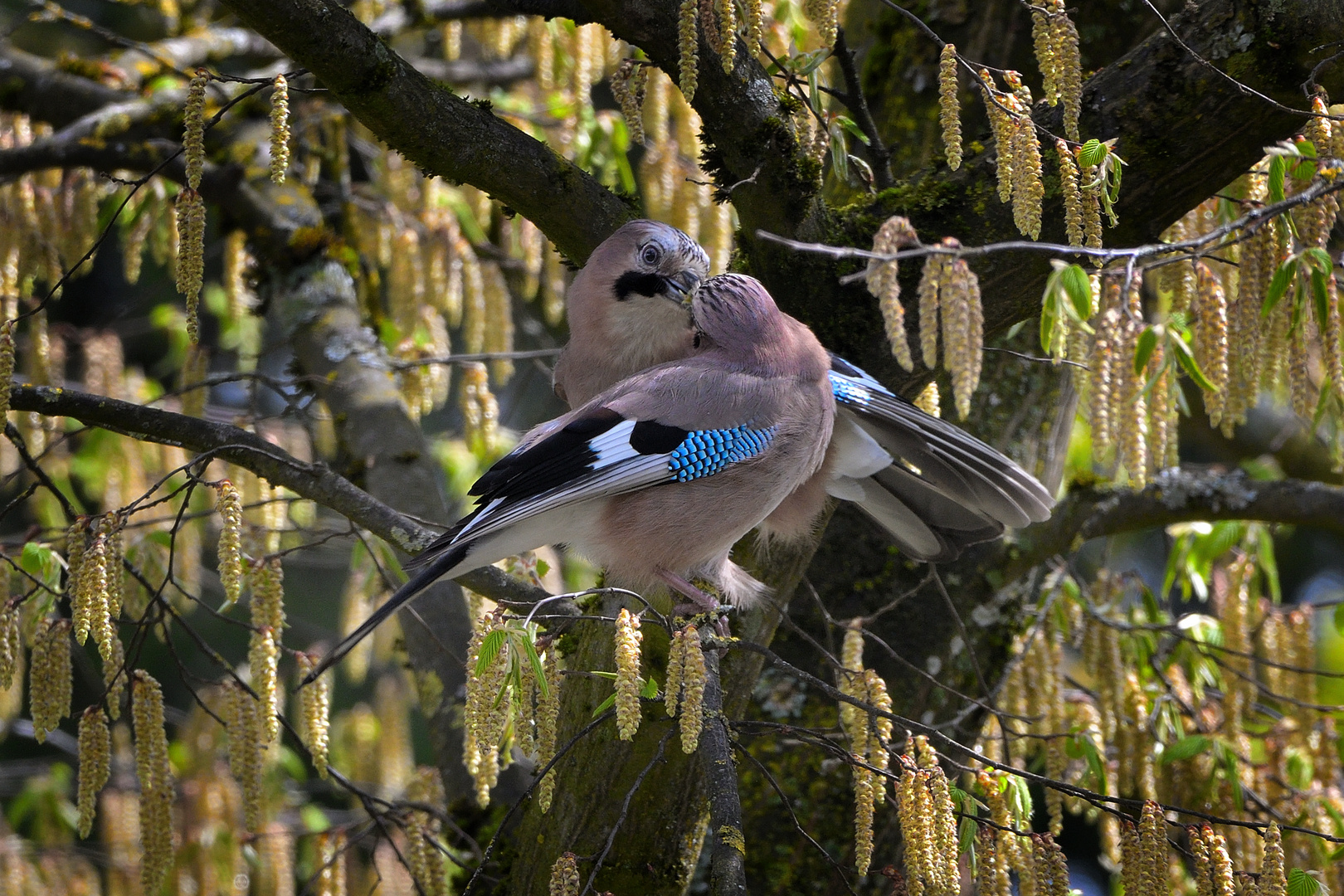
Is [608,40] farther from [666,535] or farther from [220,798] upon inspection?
[220,798]

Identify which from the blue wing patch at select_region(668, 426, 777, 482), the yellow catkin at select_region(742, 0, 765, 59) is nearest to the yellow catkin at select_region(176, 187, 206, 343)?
the blue wing patch at select_region(668, 426, 777, 482)

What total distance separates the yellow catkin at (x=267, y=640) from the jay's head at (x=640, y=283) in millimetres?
860

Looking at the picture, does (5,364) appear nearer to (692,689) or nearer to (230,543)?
(230,543)

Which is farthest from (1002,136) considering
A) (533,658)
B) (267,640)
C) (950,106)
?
(267,640)

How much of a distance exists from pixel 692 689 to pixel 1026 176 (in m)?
0.95

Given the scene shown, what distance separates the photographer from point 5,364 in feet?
6.70

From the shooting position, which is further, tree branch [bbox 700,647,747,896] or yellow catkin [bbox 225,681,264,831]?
yellow catkin [bbox 225,681,264,831]

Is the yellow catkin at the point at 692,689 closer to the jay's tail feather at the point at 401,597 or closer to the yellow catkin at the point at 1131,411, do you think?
the jay's tail feather at the point at 401,597

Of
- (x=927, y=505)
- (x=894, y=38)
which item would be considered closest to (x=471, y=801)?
(x=927, y=505)

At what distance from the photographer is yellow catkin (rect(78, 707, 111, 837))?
219cm

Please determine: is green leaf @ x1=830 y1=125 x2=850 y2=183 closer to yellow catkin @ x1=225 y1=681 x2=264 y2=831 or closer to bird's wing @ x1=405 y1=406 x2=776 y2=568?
bird's wing @ x1=405 y1=406 x2=776 y2=568

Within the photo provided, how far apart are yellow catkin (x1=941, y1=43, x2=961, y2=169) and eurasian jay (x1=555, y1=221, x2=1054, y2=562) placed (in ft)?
1.95

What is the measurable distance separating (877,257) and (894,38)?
209 cm

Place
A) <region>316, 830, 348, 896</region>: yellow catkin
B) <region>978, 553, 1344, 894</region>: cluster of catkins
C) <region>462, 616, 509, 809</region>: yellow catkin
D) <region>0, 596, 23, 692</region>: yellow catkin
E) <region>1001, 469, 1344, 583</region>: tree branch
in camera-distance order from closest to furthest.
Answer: <region>462, 616, 509, 809</region>: yellow catkin, <region>0, 596, 23, 692</region>: yellow catkin, <region>316, 830, 348, 896</region>: yellow catkin, <region>978, 553, 1344, 894</region>: cluster of catkins, <region>1001, 469, 1344, 583</region>: tree branch
